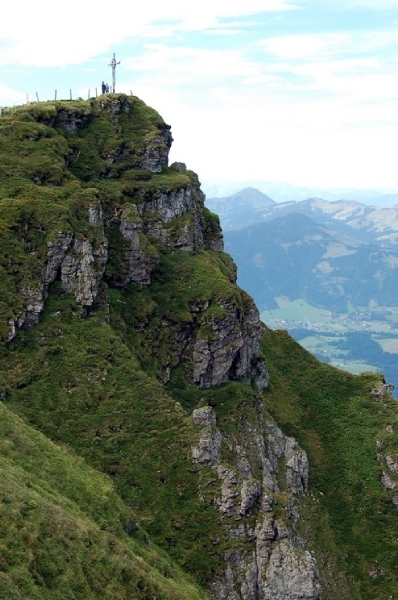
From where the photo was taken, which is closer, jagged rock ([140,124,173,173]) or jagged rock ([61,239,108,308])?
jagged rock ([61,239,108,308])

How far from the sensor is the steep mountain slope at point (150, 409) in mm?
45000

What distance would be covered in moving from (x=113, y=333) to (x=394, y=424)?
37830 mm

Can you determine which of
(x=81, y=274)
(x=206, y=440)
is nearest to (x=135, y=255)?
(x=81, y=274)

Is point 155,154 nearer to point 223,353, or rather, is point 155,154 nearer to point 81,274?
point 81,274

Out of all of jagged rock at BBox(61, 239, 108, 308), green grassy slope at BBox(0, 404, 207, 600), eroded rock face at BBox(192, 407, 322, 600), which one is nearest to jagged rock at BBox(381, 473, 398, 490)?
eroded rock face at BBox(192, 407, 322, 600)

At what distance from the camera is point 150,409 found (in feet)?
199

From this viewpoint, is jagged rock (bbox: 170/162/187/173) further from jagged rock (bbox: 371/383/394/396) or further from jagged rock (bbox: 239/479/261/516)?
jagged rock (bbox: 239/479/261/516)

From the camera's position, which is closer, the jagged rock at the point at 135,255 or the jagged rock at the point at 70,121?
the jagged rock at the point at 135,255

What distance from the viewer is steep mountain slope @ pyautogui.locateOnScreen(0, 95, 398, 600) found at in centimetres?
4500

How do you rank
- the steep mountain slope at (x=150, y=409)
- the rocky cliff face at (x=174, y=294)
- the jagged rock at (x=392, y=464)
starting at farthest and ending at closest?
1. the jagged rock at (x=392, y=464)
2. the rocky cliff face at (x=174, y=294)
3. the steep mountain slope at (x=150, y=409)

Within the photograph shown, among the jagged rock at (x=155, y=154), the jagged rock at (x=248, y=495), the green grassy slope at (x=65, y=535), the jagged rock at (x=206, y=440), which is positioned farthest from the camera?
the jagged rock at (x=155, y=154)

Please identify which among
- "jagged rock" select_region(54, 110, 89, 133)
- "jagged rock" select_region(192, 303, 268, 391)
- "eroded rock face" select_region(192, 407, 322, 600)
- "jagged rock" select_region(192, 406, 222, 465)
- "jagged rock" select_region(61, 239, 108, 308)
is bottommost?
"eroded rock face" select_region(192, 407, 322, 600)

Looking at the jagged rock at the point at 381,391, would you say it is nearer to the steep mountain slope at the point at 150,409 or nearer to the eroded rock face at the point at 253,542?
the steep mountain slope at the point at 150,409

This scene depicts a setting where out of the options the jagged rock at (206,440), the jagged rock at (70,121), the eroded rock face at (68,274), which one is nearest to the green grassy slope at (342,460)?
the jagged rock at (206,440)
